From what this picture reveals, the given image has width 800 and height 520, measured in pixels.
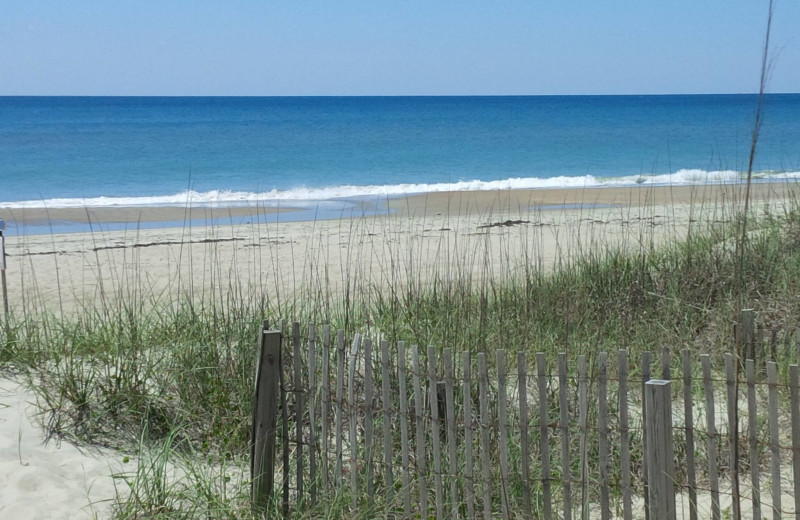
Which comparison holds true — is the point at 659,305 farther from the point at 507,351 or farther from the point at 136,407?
the point at 136,407

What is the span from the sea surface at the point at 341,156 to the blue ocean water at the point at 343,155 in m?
0.08

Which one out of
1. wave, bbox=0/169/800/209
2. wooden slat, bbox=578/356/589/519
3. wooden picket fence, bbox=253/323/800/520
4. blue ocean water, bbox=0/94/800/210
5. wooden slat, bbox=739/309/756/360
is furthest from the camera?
blue ocean water, bbox=0/94/800/210

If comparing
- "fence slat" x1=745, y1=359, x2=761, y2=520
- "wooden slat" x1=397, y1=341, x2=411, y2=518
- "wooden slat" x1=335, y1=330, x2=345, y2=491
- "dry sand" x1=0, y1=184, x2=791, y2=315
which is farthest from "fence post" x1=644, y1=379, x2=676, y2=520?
"dry sand" x1=0, y1=184, x2=791, y2=315

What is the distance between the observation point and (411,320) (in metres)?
5.11

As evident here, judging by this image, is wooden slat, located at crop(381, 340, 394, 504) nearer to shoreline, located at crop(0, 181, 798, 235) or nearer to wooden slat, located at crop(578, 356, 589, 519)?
wooden slat, located at crop(578, 356, 589, 519)

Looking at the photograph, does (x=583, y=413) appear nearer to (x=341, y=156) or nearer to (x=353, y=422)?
(x=353, y=422)

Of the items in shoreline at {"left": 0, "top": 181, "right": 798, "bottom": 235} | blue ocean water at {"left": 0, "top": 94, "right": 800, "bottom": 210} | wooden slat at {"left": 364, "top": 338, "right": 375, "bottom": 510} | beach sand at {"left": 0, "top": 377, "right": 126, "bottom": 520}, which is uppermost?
blue ocean water at {"left": 0, "top": 94, "right": 800, "bottom": 210}

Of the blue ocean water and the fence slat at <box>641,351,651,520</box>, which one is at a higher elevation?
the blue ocean water

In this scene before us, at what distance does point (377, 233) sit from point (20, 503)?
9.82m

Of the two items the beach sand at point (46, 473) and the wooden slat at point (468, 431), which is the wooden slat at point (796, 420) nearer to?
the wooden slat at point (468, 431)

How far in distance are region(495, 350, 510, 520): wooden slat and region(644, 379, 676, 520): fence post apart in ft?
1.73

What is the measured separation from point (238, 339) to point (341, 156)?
31419mm

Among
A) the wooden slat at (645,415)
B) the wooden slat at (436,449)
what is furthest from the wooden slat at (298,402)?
the wooden slat at (645,415)

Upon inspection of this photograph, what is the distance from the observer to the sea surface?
23489 mm
